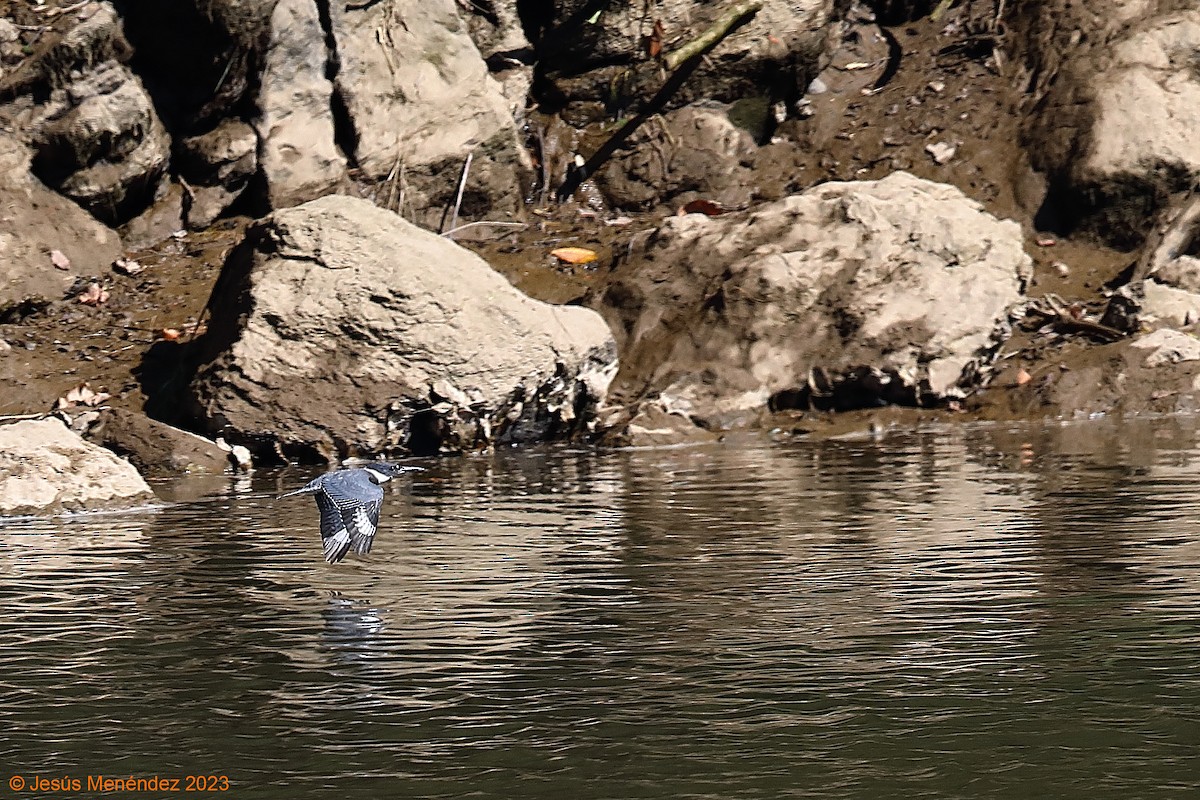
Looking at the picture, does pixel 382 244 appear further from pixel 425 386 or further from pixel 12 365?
pixel 12 365

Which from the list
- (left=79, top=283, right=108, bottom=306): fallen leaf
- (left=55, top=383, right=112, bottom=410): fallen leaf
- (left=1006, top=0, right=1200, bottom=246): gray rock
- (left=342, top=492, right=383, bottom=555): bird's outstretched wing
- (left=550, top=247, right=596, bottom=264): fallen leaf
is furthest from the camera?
(left=1006, top=0, right=1200, bottom=246): gray rock

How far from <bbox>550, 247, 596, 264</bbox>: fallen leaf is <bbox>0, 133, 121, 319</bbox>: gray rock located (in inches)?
223

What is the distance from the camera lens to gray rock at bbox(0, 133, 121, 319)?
20.5 m

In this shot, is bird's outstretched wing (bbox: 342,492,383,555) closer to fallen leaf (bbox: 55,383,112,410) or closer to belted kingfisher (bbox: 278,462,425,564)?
belted kingfisher (bbox: 278,462,425,564)

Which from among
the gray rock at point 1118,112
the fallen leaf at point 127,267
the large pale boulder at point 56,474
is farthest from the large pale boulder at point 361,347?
the gray rock at point 1118,112

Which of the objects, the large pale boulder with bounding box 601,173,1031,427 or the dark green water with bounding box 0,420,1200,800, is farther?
the large pale boulder with bounding box 601,173,1031,427

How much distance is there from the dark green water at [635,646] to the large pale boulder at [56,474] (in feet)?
1.29

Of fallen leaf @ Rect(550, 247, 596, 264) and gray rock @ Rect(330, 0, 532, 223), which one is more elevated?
gray rock @ Rect(330, 0, 532, 223)

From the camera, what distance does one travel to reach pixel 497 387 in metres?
17.4

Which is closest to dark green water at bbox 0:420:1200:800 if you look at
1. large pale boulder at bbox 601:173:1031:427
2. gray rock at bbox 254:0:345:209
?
large pale boulder at bbox 601:173:1031:427

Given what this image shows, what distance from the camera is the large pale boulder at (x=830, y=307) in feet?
61.9

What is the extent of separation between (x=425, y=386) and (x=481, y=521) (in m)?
5.14

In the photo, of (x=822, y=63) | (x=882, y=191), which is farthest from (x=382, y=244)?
(x=822, y=63)

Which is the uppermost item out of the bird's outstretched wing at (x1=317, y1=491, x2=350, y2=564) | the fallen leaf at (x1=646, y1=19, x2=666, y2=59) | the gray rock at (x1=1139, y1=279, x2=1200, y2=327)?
the fallen leaf at (x1=646, y1=19, x2=666, y2=59)
